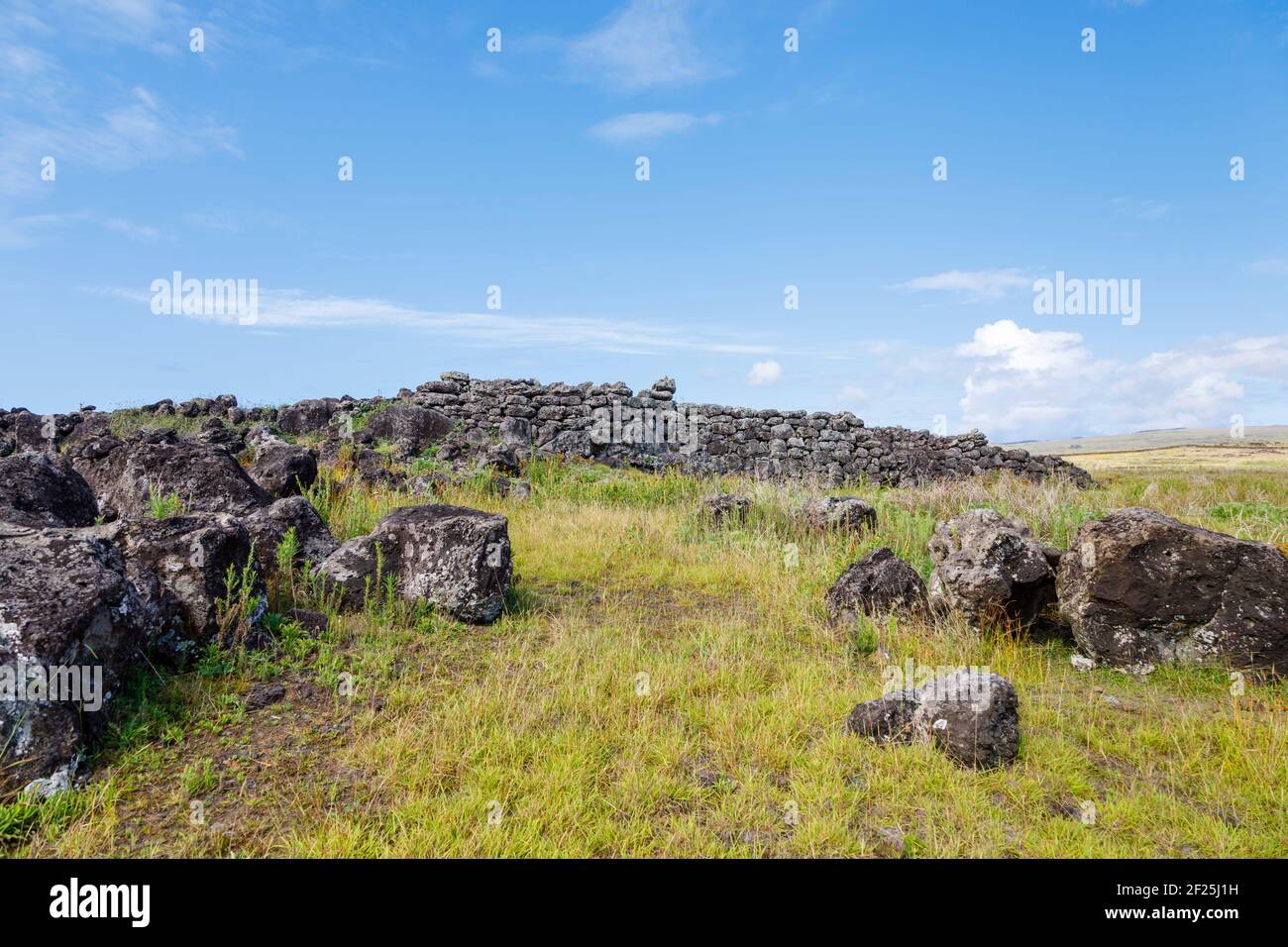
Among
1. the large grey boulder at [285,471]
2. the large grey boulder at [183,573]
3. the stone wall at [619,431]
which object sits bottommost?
the large grey boulder at [183,573]

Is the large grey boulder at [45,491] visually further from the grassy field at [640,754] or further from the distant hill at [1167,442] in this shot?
the distant hill at [1167,442]

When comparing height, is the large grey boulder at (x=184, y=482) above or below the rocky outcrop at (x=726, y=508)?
above

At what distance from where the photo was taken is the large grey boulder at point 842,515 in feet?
33.9

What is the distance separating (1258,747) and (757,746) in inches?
121

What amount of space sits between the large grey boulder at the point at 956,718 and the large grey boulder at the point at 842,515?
5562mm

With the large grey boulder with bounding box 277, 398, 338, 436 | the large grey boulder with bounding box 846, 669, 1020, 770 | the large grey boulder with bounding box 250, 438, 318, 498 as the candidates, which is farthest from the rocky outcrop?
the large grey boulder with bounding box 277, 398, 338, 436

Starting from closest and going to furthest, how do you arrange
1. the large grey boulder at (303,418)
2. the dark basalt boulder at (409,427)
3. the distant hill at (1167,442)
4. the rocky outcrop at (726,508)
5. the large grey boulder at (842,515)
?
the large grey boulder at (842,515)
the rocky outcrop at (726,508)
the dark basalt boulder at (409,427)
the large grey boulder at (303,418)
the distant hill at (1167,442)

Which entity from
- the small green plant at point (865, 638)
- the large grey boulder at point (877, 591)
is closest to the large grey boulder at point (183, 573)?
the small green plant at point (865, 638)

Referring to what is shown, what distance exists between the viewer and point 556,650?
609 cm

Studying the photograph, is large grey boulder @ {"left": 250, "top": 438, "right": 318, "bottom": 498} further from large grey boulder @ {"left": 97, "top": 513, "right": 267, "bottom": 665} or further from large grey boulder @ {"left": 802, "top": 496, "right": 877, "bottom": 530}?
large grey boulder @ {"left": 802, "top": 496, "right": 877, "bottom": 530}

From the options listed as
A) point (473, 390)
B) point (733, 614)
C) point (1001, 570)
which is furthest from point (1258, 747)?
point (473, 390)

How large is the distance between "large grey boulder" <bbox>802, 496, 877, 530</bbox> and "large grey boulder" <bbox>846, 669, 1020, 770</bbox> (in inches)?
219

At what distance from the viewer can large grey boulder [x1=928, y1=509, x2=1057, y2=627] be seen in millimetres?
6488

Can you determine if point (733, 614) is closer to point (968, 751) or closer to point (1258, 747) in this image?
point (968, 751)
